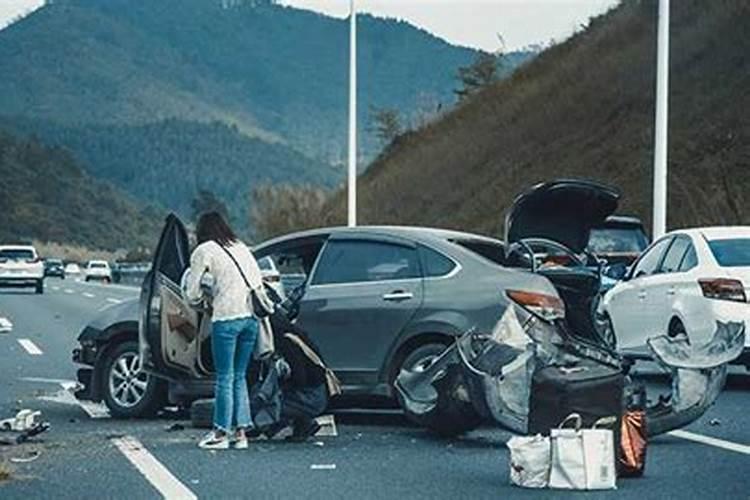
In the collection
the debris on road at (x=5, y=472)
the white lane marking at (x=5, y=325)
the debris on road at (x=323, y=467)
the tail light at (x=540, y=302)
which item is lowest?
the debris on road at (x=323, y=467)

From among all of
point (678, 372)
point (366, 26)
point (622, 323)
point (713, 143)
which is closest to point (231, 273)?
point (678, 372)

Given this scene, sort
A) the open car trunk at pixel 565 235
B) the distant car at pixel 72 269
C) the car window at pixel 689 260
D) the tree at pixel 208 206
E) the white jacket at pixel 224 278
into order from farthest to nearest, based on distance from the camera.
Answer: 1. the distant car at pixel 72 269
2. the car window at pixel 689 260
3. the open car trunk at pixel 565 235
4. the tree at pixel 208 206
5. the white jacket at pixel 224 278

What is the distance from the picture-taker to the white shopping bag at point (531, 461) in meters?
10.2

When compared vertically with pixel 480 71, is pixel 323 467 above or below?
below

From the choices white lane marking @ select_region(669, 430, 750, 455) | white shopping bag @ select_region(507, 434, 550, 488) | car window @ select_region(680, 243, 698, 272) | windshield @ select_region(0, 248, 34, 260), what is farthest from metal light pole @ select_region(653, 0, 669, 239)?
windshield @ select_region(0, 248, 34, 260)

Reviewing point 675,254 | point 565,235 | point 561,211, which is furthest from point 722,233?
point 561,211

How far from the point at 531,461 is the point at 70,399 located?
7124 mm

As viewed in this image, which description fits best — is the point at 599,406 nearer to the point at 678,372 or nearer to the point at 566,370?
the point at 566,370

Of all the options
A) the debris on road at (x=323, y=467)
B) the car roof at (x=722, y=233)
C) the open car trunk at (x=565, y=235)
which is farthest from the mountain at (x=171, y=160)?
the debris on road at (x=323, y=467)

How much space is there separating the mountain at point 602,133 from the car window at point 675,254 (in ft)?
59.5

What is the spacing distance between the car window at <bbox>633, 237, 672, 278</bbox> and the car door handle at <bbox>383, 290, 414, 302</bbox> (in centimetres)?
488

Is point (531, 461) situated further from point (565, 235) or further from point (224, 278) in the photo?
point (565, 235)

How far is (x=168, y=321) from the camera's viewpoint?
1307cm

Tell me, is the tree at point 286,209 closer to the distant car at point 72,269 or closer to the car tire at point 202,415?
the distant car at point 72,269
